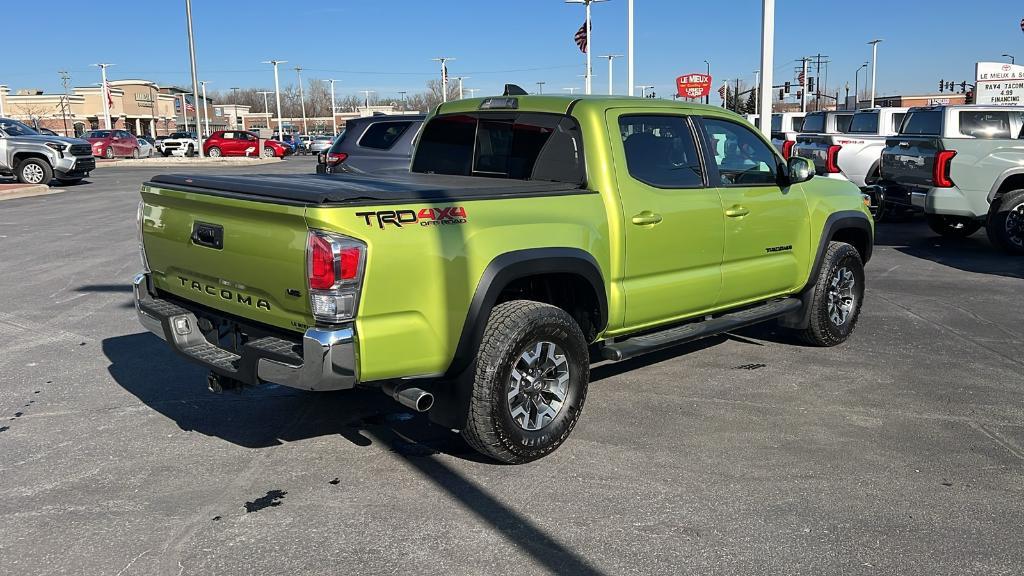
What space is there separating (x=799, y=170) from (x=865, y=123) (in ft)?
44.0

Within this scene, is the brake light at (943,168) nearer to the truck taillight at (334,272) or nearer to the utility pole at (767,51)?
the utility pole at (767,51)

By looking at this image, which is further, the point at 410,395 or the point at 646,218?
the point at 646,218

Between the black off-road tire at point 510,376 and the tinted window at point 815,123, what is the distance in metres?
17.4

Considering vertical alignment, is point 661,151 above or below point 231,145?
below

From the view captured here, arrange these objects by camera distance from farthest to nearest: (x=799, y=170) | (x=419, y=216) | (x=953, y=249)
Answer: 1. (x=953, y=249)
2. (x=799, y=170)
3. (x=419, y=216)

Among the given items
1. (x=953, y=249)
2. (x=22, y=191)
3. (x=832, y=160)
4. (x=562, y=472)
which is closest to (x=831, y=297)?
(x=562, y=472)

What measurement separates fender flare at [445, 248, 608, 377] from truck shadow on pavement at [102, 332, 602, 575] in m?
0.63

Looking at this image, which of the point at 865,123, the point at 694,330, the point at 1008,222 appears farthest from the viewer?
the point at 865,123

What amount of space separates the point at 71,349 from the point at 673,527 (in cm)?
507

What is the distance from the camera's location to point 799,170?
20.2 feet

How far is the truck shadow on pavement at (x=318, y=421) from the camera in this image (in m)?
4.05

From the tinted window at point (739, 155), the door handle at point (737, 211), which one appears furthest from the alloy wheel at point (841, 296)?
the door handle at point (737, 211)

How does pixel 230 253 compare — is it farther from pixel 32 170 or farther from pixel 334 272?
pixel 32 170

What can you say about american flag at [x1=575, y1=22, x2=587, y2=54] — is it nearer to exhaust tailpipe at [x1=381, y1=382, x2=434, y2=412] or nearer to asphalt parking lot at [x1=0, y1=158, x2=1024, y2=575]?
asphalt parking lot at [x1=0, y1=158, x2=1024, y2=575]
